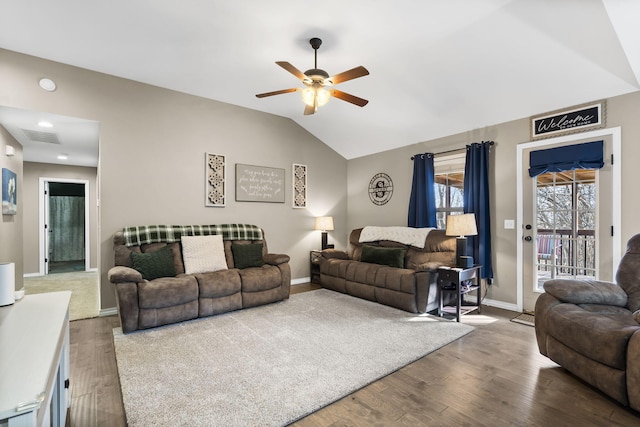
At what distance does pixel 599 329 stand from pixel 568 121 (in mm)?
2512

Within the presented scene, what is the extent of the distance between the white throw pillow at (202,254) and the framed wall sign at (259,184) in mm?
962

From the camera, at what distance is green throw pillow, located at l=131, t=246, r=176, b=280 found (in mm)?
3502

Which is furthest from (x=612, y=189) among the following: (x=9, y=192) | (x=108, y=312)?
(x=9, y=192)

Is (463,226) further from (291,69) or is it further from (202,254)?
(202,254)

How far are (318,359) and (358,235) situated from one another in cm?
299

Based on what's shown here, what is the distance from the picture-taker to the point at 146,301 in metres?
3.16

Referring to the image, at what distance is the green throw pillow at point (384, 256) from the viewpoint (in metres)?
4.34

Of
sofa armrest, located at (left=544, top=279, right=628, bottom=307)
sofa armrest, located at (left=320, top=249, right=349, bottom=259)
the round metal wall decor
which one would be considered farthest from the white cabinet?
the round metal wall decor

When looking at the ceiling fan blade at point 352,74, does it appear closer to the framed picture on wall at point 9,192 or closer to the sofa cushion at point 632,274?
the sofa cushion at point 632,274

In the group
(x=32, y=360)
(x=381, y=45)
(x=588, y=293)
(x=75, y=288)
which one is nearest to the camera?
(x=32, y=360)

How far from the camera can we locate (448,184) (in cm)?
486

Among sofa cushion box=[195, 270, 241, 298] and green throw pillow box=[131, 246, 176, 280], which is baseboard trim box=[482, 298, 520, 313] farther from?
green throw pillow box=[131, 246, 176, 280]

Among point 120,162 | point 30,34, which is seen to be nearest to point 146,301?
point 120,162

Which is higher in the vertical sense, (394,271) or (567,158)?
(567,158)
